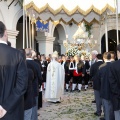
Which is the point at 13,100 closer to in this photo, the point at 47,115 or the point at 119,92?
the point at 119,92

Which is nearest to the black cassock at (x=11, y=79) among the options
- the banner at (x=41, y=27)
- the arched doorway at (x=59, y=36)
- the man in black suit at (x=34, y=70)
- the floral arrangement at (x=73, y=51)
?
the man in black suit at (x=34, y=70)

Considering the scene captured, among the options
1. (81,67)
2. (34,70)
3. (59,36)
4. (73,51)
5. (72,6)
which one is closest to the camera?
(34,70)

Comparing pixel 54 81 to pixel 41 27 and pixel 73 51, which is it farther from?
pixel 41 27

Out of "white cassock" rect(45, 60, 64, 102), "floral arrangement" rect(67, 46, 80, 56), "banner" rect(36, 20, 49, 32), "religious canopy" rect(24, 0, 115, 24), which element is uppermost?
"banner" rect(36, 20, 49, 32)

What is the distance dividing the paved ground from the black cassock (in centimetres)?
434

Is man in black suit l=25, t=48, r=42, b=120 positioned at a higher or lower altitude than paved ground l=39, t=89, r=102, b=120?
higher

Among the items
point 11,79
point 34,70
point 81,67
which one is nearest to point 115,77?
point 11,79

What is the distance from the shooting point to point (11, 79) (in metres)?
3.13

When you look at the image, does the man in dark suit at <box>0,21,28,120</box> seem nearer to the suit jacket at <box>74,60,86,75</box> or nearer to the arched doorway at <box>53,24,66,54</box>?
the suit jacket at <box>74,60,86,75</box>

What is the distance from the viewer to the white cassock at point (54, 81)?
994 cm

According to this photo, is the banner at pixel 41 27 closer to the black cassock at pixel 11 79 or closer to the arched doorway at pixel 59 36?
the arched doorway at pixel 59 36

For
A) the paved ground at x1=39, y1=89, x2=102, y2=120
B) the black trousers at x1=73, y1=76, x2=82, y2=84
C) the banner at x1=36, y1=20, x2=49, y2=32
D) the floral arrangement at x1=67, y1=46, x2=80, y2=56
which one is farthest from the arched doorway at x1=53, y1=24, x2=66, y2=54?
the paved ground at x1=39, y1=89, x2=102, y2=120

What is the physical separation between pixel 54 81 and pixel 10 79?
6.95 m

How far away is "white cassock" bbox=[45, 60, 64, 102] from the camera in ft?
32.6
